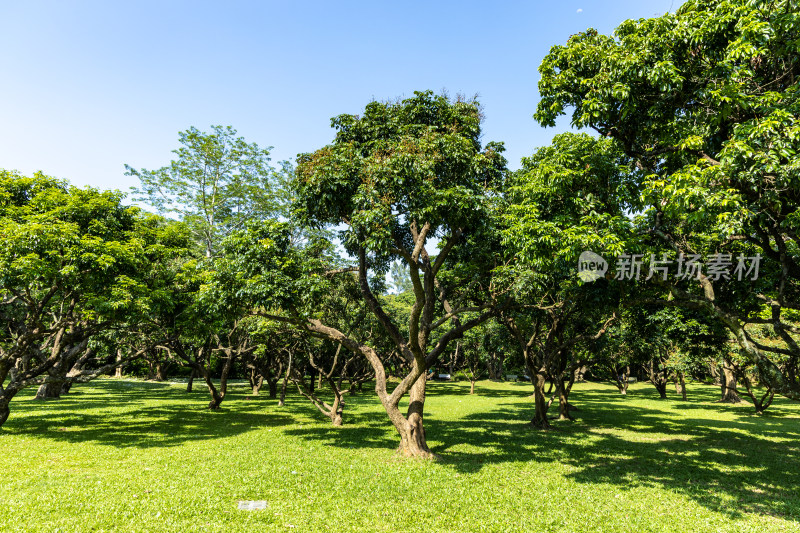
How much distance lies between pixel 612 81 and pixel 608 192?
2.47m

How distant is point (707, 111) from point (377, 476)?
1052 cm

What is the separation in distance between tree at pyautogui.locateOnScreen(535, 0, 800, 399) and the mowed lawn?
4003 millimetres

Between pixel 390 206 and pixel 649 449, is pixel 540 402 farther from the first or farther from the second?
pixel 390 206

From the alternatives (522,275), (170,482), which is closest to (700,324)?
(522,275)

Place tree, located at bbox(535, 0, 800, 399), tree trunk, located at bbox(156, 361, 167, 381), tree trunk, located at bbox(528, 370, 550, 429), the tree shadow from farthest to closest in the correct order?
tree trunk, located at bbox(156, 361, 167, 381) → tree trunk, located at bbox(528, 370, 550, 429) → the tree shadow → tree, located at bbox(535, 0, 800, 399)

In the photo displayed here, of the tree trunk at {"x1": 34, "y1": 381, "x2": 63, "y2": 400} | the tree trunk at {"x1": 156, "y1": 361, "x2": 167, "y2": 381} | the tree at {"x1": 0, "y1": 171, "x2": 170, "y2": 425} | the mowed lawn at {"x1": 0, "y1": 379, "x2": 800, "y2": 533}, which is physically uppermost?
the tree at {"x1": 0, "y1": 171, "x2": 170, "y2": 425}

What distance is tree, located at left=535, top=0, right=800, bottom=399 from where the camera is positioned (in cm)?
652

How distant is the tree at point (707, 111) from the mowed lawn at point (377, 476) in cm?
400

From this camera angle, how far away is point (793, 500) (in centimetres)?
938

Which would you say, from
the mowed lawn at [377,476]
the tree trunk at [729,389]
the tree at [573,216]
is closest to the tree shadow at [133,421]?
the mowed lawn at [377,476]

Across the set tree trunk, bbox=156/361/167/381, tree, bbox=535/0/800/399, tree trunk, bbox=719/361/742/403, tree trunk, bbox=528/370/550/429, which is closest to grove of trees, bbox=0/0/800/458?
tree, bbox=535/0/800/399

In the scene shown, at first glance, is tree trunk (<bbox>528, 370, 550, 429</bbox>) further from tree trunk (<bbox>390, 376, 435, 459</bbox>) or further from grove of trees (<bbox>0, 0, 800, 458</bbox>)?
tree trunk (<bbox>390, 376, 435, 459</bbox>)

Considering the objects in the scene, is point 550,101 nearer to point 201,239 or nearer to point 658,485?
point 658,485

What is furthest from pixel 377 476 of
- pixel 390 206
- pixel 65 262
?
pixel 65 262
